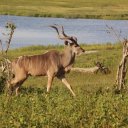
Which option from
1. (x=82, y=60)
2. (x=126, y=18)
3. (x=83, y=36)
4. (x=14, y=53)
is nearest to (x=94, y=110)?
(x=82, y=60)

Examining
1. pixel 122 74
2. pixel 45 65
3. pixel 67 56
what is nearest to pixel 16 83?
pixel 45 65

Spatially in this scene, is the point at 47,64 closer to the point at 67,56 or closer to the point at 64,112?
the point at 67,56

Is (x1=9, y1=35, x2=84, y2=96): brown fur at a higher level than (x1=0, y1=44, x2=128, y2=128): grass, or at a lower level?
lower

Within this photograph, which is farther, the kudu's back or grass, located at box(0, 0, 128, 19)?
grass, located at box(0, 0, 128, 19)

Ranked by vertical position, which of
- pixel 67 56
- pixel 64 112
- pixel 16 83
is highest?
pixel 64 112

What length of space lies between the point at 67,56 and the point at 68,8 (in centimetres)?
5933

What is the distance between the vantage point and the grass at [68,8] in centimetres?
6681

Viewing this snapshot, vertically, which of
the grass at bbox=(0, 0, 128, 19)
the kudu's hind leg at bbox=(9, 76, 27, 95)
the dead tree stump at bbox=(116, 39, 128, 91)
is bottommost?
the grass at bbox=(0, 0, 128, 19)

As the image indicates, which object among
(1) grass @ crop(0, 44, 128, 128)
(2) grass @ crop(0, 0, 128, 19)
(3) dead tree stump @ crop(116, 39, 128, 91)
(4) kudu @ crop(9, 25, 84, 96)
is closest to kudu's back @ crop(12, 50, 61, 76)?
(4) kudu @ crop(9, 25, 84, 96)

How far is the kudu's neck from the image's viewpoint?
1694 cm

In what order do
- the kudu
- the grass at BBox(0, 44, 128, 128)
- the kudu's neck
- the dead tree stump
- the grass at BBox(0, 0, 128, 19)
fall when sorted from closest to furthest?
1. the grass at BBox(0, 44, 128, 128)
2. the dead tree stump
3. the kudu
4. the kudu's neck
5. the grass at BBox(0, 0, 128, 19)

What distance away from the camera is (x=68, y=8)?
7594cm

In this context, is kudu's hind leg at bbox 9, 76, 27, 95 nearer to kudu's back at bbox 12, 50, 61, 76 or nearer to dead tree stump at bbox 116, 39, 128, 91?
kudu's back at bbox 12, 50, 61, 76

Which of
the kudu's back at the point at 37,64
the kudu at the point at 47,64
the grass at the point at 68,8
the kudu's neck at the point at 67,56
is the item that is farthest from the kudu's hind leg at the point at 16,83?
the grass at the point at 68,8
